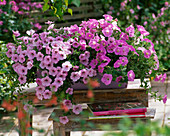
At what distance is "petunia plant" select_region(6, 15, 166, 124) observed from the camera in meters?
2.17

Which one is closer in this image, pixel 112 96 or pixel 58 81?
pixel 58 81

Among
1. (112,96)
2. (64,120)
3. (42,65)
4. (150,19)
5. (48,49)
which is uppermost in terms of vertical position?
(150,19)

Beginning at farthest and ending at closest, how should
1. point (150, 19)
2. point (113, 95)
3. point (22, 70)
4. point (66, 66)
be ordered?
point (150, 19), point (113, 95), point (22, 70), point (66, 66)

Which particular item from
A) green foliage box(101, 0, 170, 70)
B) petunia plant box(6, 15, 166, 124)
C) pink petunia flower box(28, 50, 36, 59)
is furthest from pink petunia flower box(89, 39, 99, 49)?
green foliage box(101, 0, 170, 70)

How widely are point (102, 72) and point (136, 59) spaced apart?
26cm

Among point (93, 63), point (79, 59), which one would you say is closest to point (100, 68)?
point (93, 63)

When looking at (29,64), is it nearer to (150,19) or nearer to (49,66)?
(49,66)

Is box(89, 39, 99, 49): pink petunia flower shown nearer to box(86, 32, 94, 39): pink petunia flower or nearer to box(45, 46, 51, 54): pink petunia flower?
box(86, 32, 94, 39): pink petunia flower

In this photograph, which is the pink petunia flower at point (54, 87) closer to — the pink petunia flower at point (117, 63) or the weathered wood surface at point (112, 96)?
the weathered wood surface at point (112, 96)

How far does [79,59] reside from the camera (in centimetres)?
226

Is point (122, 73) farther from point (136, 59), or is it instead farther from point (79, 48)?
point (79, 48)

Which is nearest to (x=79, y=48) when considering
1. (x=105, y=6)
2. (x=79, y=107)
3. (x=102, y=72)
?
(x=102, y=72)

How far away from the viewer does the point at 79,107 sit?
2.25m

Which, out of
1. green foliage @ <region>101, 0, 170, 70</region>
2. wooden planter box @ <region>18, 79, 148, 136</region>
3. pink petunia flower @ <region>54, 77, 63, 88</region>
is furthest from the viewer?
green foliage @ <region>101, 0, 170, 70</region>
